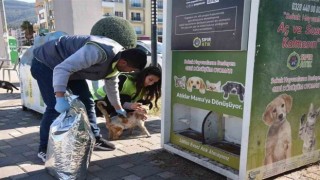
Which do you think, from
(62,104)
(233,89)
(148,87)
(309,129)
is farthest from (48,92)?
(309,129)

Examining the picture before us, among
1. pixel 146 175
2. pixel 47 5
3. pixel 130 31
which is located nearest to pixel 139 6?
pixel 47 5

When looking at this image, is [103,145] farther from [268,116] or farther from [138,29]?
[138,29]

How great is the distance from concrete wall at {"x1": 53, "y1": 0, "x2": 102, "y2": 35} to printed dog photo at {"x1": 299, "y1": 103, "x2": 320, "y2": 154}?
200 inches

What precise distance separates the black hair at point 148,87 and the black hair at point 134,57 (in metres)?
0.88

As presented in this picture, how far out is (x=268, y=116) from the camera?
8.04 ft

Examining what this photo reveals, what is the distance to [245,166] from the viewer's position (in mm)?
2420

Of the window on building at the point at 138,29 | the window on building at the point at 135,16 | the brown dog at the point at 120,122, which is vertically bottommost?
the brown dog at the point at 120,122

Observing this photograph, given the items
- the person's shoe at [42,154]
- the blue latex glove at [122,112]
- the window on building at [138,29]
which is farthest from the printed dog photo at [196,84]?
the window on building at [138,29]

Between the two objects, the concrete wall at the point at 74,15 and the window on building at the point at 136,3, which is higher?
the window on building at the point at 136,3

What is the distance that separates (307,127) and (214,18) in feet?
4.25

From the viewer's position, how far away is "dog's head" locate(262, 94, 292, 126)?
2.44 metres

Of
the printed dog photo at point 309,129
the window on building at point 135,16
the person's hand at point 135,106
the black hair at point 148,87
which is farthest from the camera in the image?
the window on building at point 135,16

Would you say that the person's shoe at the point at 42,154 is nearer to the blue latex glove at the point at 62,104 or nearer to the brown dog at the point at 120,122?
the blue latex glove at the point at 62,104

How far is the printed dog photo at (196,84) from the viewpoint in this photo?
2828 mm
